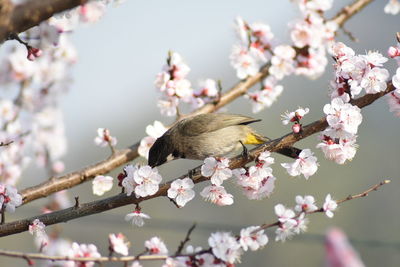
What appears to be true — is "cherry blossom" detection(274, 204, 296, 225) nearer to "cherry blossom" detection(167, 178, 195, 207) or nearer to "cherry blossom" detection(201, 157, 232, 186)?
"cherry blossom" detection(201, 157, 232, 186)

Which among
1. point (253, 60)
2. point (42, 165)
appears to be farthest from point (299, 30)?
point (42, 165)

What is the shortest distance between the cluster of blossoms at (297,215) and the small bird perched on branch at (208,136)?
71.0 inches

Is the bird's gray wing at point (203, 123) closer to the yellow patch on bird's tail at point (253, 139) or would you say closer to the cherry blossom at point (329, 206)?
the yellow patch on bird's tail at point (253, 139)

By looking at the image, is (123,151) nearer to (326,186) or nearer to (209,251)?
(209,251)

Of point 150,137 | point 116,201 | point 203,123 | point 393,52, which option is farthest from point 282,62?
point 116,201

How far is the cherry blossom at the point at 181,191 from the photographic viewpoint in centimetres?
326

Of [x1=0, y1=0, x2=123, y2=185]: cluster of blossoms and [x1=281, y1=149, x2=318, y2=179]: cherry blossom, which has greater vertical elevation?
[x1=0, y1=0, x2=123, y2=185]: cluster of blossoms

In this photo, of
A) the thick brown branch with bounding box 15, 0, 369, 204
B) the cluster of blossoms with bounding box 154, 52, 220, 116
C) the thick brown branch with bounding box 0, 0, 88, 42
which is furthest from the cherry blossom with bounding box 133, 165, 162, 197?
the cluster of blossoms with bounding box 154, 52, 220, 116

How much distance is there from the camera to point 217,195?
3473mm

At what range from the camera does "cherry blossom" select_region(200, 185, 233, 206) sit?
3.42 m

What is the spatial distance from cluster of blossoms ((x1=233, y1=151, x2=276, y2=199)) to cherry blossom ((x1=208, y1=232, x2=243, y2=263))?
1.74ft

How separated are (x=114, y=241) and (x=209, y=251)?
557mm

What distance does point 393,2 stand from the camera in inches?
221

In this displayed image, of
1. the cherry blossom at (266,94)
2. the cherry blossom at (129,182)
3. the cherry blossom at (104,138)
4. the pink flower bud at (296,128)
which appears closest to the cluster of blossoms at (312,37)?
the cherry blossom at (266,94)
